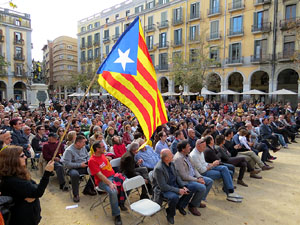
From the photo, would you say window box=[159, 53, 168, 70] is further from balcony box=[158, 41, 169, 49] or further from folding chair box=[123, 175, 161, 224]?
folding chair box=[123, 175, 161, 224]

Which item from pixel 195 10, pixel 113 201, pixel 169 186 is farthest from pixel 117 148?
pixel 195 10

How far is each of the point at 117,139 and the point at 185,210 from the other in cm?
241

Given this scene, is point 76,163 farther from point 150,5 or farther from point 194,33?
point 150,5

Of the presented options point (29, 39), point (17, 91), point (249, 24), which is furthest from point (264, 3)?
point (17, 91)

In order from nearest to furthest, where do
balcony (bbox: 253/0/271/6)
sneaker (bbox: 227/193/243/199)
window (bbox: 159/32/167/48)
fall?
1. sneaker (bbox: 227/193/243/199)
2. balcony (bbox: 253/0/271/6)
3. window (bbox: 159/32/167/48)

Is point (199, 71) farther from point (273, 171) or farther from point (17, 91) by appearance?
point (17, 91)

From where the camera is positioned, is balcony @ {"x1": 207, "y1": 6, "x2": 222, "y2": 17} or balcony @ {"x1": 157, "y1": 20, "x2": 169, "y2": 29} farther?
balcony @ {"x1": 157, "y1": 20, "x2": 169, "y2": 29}

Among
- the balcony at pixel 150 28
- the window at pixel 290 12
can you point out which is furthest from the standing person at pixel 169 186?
the balcony at pixel 150 28

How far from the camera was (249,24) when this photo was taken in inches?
985

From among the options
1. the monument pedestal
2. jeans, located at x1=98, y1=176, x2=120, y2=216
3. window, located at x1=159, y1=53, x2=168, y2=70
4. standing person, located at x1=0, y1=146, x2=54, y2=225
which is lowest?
jeans, located at x1=98, y1=176, x2=120, y2=216

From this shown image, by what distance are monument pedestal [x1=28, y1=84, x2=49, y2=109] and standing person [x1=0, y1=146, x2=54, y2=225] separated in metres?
17.3

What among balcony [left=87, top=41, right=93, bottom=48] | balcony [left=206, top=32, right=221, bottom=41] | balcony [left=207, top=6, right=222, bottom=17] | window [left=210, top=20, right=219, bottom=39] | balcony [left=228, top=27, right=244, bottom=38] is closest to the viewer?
balcony [left=228, top=27, right=244, bottom=38]

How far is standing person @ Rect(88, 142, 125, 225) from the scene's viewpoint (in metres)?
3.80

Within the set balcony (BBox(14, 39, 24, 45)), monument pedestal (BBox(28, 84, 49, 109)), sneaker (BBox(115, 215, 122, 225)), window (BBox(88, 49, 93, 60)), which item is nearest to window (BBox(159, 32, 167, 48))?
window (BBox(88, 49, 93, 60))
